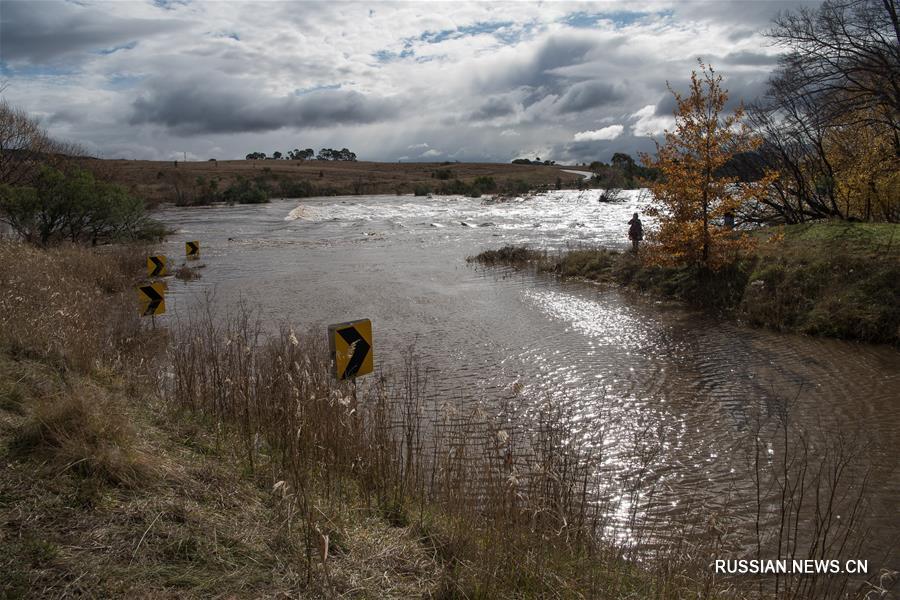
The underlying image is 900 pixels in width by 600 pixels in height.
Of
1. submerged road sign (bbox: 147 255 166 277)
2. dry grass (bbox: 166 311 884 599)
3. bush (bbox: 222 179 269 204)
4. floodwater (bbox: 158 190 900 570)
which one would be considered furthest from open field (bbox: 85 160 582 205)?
dry grass (bbox: 166 311 884 599)

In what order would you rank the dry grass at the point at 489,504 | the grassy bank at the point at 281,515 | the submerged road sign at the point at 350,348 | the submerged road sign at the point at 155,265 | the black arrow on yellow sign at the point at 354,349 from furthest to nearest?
the submerged road sign at the point at 155,265
the black arrow on yellow sign at the point at 354,349
the submerged road sign at the point at 350,348
the dry grass at the point at 489,504
the grassy bank at the point at 281,515

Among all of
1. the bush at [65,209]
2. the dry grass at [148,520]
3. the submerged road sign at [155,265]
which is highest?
the bush at [65,209]

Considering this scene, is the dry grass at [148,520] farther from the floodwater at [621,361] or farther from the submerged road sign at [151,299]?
the submerged road sign at [151,299]

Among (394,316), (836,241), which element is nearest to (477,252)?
(394,316)

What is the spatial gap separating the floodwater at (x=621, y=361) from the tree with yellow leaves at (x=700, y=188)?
1815mm

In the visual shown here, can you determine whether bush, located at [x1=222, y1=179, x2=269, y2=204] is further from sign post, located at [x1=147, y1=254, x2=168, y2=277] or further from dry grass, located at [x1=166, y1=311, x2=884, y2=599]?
dry grass, located at [x1=166, y1=311, x2=884, y2=599]

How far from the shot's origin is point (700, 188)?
16406 millimetres

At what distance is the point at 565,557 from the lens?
434 cm

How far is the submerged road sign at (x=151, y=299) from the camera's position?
39.0 feet

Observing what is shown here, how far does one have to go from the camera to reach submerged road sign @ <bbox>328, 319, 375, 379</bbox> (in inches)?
258

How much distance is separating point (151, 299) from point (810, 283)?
1474 centimetres

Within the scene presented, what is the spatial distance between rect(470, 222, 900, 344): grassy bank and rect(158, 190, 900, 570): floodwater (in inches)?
26.3

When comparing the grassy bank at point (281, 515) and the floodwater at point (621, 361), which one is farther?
the floodwater at point (621, 361)

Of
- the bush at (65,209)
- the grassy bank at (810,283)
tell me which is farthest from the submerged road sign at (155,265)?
the grassy bank at (810,283)
